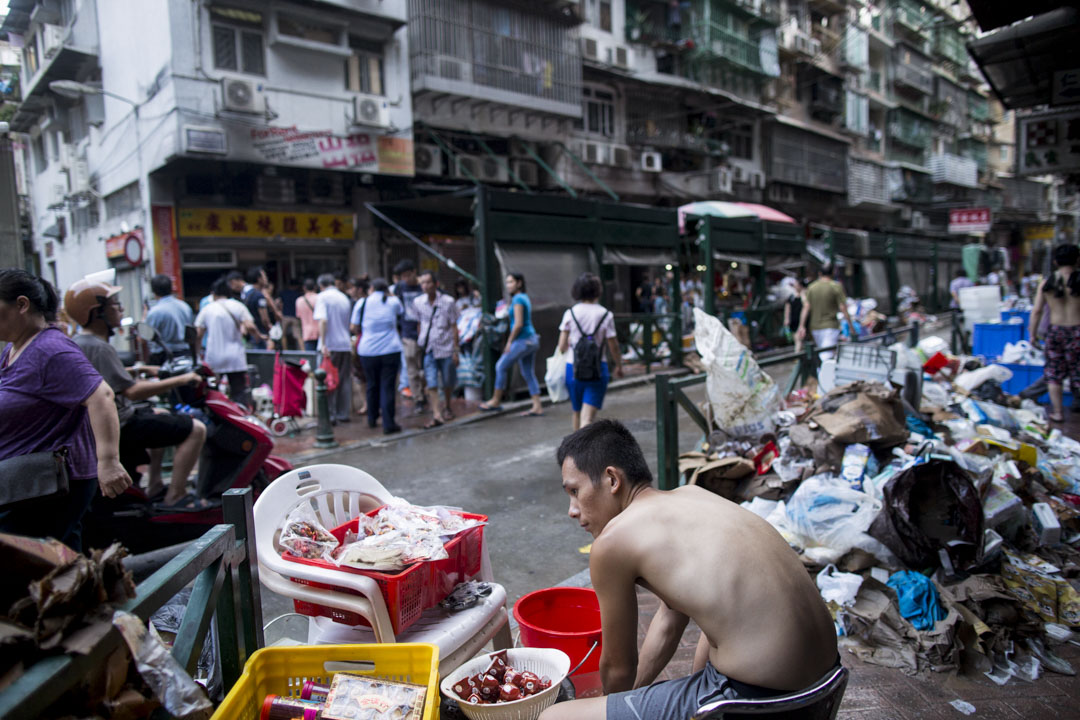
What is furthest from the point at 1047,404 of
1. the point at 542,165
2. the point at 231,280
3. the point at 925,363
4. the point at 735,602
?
the point at 542,165

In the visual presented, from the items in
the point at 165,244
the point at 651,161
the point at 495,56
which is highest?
the point at 495,56

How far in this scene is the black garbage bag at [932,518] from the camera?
3562 mm

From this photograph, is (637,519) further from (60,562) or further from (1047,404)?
(1047,404)

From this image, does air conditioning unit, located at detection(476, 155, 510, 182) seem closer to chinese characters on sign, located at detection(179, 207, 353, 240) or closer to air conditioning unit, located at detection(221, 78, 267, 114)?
chinese characters on sign, located at detection(179, 207, 353, 240)

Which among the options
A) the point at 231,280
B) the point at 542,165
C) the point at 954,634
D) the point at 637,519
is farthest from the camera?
the point at 542,165

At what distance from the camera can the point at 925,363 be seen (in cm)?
770

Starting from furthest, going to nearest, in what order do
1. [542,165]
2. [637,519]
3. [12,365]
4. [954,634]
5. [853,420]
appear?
[542,165] → [853,420] → [954,634] → [12,365] → [637,519]

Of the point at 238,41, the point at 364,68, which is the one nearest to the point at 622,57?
the point at 364,68

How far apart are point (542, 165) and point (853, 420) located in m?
14.7

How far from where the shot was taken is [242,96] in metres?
12.6

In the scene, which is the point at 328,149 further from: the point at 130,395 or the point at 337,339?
the point at 130,395

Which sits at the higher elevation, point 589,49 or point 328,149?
point 589,49

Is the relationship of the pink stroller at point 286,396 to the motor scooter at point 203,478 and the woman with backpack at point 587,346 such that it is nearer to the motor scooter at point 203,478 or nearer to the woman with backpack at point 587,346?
the motor scooter at point 203,478

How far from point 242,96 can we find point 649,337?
8507 mm
